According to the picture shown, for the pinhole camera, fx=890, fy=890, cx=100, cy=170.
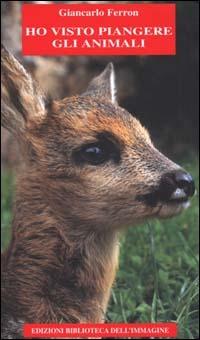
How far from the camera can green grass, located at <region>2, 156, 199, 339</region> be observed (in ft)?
12.2

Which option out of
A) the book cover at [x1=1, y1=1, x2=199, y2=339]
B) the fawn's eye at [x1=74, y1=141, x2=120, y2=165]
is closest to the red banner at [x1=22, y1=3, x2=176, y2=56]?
the book cover at [x1=1, y1=1, x2=199, y2=339]

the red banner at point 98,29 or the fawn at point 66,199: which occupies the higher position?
the red banner at point 98,29

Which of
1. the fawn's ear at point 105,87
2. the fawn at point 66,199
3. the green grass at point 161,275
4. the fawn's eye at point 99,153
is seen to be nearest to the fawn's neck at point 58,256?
the fawn at point 66,199

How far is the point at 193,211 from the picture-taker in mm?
4586

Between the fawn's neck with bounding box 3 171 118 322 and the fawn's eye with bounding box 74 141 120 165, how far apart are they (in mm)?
231

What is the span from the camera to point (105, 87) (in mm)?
3662

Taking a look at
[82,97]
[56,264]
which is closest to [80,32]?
[82,97]

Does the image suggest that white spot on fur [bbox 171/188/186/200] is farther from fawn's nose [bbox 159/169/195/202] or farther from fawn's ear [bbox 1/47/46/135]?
fawn's ear [bbox 1/47/46/135]

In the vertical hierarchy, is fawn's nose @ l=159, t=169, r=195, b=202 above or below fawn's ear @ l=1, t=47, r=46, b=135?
below

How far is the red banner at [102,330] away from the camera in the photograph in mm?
3379

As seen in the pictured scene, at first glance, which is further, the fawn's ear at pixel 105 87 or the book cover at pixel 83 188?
the fawn's ear at pixel 105 87

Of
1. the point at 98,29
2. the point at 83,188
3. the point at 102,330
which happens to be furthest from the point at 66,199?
the point at 98,29

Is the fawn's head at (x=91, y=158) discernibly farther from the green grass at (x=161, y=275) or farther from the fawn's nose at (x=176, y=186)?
the green grass at (x=161, y=275)

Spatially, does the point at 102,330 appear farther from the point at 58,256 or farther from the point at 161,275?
the point at 161,275
